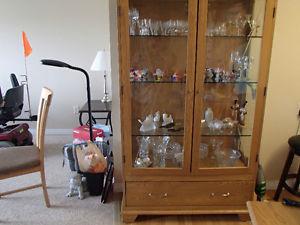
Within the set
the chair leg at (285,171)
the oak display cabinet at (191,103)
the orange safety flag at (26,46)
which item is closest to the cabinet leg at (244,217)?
the oak display cabinet at (191,103)

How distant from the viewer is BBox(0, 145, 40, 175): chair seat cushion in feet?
6.62

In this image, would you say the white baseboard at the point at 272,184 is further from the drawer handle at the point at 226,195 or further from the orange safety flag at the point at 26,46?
the orange safety flag at the point at 26,46

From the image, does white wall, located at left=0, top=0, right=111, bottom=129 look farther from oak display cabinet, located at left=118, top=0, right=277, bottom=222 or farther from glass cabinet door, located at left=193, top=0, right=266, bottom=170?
glass cabinet door, located at left=193, top=0, right=266, bottom=170

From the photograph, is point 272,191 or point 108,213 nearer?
point 108,213

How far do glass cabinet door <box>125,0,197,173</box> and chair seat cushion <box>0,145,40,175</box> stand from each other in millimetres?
810

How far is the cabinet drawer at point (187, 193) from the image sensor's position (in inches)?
79.7

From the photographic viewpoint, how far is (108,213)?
2.20 meters

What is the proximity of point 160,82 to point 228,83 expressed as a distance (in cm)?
51

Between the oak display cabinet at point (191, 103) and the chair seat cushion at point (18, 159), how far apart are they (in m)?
0.76

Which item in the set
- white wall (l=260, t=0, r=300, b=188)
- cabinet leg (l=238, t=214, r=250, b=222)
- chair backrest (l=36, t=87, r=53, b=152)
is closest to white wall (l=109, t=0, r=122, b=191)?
chair backrest (l=36, t=87, r=53, b=152)

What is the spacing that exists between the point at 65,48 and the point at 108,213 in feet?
8.11

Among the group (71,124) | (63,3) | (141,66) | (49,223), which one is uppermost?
(63,3)

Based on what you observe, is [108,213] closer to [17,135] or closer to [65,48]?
[17,135]

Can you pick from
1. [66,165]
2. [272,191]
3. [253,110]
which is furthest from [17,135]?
[272,191]
